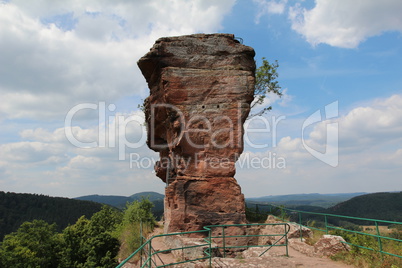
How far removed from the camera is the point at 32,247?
31.2m

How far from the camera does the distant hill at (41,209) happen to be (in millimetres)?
83412

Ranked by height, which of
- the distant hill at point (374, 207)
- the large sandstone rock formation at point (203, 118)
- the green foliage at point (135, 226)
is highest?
the large sandstone rock formation at point (203, 118)

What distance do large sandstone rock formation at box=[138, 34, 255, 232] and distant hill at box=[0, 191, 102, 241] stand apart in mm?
80560

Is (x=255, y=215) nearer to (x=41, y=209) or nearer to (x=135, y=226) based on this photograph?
(x=135, y=226)

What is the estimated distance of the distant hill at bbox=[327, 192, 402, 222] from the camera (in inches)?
2720

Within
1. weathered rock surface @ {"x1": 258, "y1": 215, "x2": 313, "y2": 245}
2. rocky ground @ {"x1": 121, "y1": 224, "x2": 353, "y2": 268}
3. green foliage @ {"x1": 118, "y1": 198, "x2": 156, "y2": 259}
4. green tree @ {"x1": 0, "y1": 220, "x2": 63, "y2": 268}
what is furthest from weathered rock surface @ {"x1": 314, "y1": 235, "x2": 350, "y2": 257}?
green tree @ {"x1": 0, "y1": 220, "x2": 63, "y2": 268}

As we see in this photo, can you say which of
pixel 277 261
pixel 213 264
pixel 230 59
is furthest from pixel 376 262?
pixel 230 59

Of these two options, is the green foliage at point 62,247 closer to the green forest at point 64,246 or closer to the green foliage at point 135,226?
the green forest at point 64,246

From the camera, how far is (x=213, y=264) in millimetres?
8195

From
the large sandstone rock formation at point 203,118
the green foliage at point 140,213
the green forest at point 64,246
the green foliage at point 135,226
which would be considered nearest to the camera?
the large sandstone rock formation at point 203,118

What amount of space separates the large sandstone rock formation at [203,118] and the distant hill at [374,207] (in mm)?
68563

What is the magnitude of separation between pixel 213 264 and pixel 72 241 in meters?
29.2

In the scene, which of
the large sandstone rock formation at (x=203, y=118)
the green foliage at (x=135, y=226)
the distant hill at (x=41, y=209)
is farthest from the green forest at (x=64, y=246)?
the distant hill at (x=41, y=209)

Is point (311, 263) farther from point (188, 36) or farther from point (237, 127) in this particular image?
point (188, 36)
